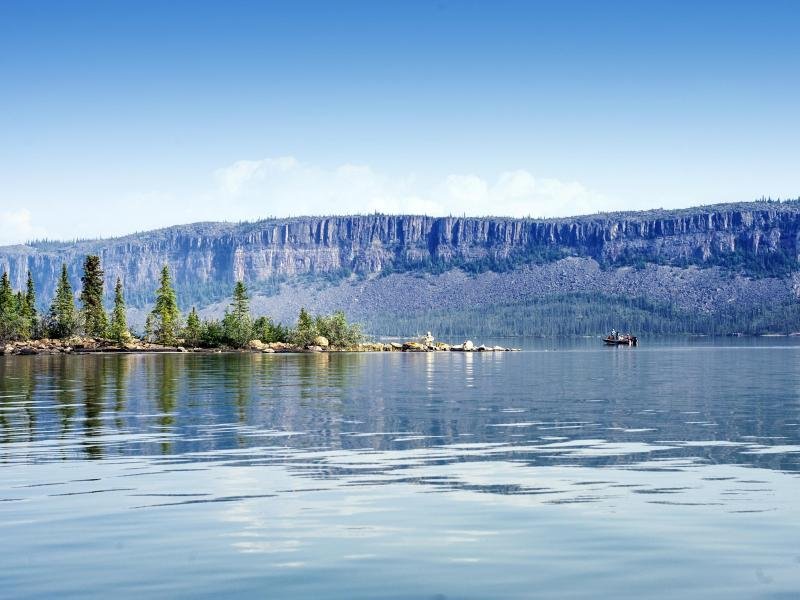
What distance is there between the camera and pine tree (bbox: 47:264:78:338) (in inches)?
7377

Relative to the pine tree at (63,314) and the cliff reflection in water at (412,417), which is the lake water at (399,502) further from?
the pine tree at (63,314)

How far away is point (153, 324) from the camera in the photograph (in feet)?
636

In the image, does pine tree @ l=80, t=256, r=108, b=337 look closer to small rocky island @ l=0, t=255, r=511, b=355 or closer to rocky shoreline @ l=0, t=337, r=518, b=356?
small rocky island @ l=0, t=255, r=511, b=355

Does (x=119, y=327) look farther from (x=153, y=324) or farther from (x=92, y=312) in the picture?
(x=92, y=312)

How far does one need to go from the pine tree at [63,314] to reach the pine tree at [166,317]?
14.5m

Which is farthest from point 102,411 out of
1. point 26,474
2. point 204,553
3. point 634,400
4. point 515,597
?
point 515,597

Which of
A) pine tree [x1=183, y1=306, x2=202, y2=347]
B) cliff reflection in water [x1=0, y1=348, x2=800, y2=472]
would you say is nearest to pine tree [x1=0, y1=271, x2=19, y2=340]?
pine tree [x1=183, y1=306, x2=202, y2=347]

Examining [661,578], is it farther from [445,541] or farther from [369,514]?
[369,514]

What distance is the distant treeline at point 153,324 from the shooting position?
18388cm

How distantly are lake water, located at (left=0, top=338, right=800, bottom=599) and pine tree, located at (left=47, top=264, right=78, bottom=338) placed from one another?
140400 mm

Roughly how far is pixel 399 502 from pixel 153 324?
17557 centimetres

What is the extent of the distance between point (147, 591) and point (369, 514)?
23.8 ft

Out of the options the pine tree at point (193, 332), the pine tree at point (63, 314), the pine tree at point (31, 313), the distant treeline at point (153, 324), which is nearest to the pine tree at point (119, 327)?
the distant treeline at point (153, 324)

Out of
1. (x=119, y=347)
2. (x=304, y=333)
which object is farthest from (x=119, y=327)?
(x=304, y=333)
